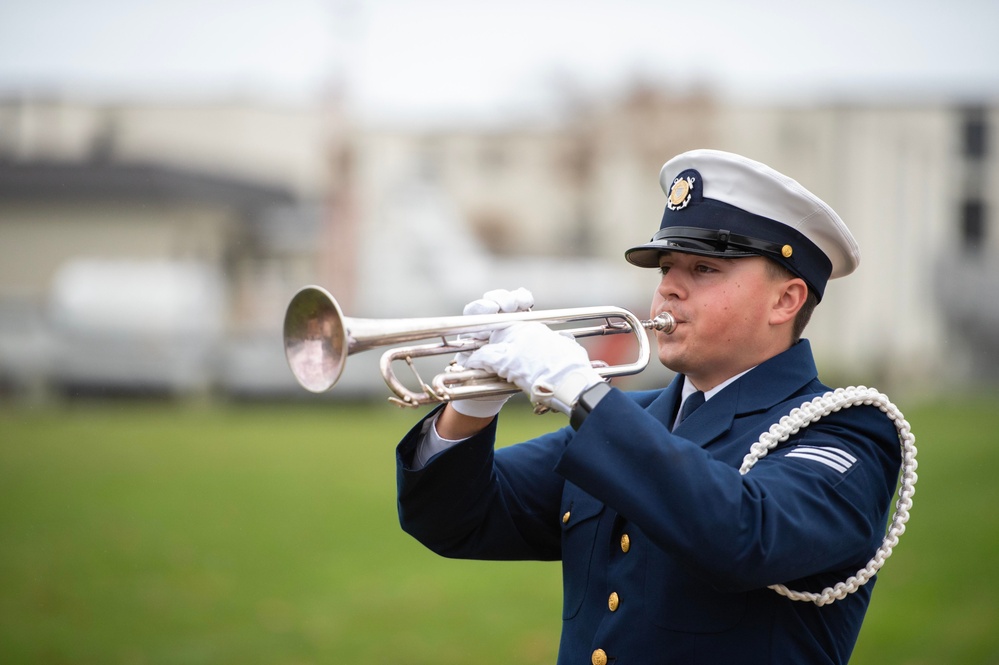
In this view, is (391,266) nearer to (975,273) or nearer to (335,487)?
(335,487)

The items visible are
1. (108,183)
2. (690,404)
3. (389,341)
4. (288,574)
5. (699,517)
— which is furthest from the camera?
(108,183)

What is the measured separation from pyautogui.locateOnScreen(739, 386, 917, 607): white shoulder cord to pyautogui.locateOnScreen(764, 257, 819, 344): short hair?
9.5 inches

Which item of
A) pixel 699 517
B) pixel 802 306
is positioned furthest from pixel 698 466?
pixel 802 306

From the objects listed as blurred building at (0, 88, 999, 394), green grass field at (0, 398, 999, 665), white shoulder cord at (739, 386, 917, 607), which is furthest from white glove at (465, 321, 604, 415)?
blurred building at (0, 88, 999, 394)

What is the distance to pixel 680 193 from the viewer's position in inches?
115

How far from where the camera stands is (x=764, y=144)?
40656 mm

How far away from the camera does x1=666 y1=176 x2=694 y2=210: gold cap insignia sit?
2.88 meters

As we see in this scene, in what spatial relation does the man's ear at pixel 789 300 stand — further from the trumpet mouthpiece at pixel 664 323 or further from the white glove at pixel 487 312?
the white glove at pixel 487 312

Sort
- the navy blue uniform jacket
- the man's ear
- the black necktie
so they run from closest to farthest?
the navy blue uniform jacket, the man's ear, the black necktie

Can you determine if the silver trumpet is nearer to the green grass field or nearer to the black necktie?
the black necktie

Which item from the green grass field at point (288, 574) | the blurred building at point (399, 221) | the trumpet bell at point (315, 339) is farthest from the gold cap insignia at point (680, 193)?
the blurred building at point (399, 221)

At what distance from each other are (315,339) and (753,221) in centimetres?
118

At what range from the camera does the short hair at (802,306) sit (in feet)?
9.04

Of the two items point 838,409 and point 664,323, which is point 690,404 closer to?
point 664,323
